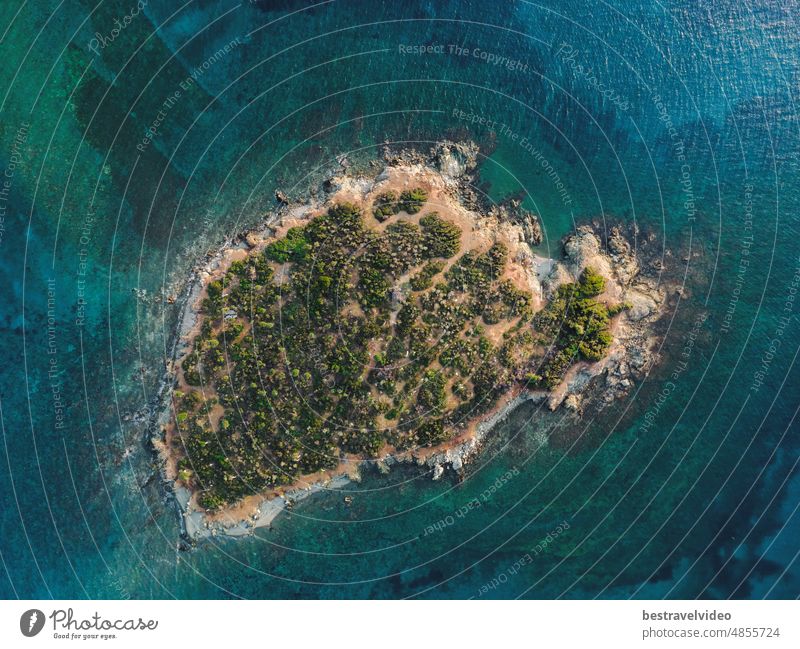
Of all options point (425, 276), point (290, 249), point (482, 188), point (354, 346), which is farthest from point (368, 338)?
point (482, 188)

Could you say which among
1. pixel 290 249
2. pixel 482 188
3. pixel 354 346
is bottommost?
pixel 354 346

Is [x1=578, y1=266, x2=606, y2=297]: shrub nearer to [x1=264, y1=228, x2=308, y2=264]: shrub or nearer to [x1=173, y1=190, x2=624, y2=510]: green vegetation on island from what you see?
[x1=173, y1=190, x2=624, y2=510]: green vegetation on island

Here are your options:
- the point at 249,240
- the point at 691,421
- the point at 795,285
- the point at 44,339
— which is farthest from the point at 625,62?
the point at 44,339

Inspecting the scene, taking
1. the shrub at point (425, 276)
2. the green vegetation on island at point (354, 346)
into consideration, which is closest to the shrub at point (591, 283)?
the green vegetation on island at point (354, 346)

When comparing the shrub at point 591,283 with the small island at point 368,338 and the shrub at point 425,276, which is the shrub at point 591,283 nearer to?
the small island at point 368,338

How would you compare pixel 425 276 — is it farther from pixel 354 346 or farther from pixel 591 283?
pixel 591 283

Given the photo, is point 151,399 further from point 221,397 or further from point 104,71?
point 104,71
